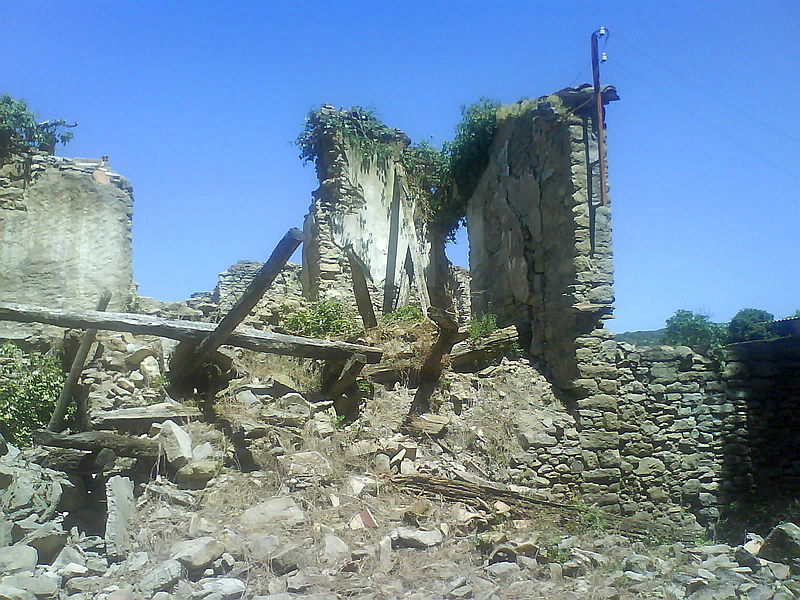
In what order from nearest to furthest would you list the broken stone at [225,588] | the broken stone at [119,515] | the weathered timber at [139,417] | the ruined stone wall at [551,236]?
1. the broken stone at [225,588]
2. the broken stone at [119,515]
3. the weathered timber at [139,417]
4. the ruined stone wall at [551,236]

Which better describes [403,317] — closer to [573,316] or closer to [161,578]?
[573,316]

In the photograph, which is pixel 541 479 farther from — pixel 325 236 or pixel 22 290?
pixel 22 290

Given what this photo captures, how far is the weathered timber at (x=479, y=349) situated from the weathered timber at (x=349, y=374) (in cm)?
140

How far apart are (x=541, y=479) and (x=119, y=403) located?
4.98 m

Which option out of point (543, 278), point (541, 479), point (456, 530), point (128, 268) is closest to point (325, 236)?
point (128, 268)

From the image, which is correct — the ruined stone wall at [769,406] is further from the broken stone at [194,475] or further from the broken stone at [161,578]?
the broken stone at [161,578]

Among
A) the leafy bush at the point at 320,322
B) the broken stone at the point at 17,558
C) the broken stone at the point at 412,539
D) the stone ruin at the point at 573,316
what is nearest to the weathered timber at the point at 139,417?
the broken stone at the point at 17,558

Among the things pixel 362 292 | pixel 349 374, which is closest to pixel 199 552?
pixel 349 374

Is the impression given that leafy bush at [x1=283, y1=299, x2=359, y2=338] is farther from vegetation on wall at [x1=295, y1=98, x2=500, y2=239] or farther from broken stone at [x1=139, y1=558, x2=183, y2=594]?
broken stone at [x1=139, y1=558, x2=183, y2=594]

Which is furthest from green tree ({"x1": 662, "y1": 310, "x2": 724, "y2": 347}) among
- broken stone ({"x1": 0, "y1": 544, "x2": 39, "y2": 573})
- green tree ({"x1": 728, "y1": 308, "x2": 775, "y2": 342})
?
broken stone ({"x1": 0, "y1": 544, "x2": 39, "y2": 573})

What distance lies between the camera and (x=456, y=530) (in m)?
6.73

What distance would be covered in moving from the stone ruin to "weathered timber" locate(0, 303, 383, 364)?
2.56 m

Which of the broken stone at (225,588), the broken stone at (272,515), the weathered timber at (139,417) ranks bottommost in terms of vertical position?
the broken stone at (225,588)

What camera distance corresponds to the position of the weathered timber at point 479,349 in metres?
9.52
